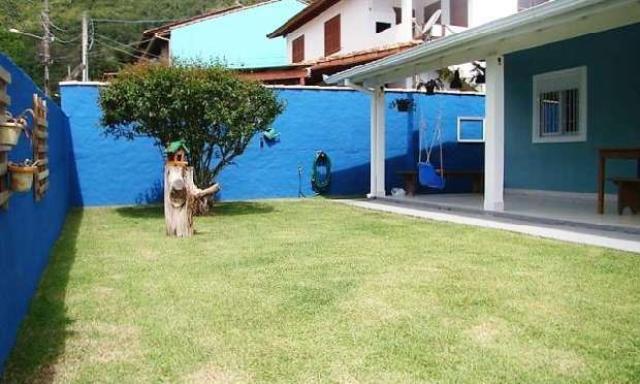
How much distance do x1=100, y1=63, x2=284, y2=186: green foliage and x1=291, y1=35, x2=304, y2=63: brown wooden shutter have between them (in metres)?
14.7

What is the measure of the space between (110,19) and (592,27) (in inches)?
1061

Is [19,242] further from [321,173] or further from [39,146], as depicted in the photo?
[321,173]

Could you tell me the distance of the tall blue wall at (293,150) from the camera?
11.6m

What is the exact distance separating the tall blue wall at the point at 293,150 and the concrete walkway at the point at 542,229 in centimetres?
311

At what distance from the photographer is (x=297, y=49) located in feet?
80.4

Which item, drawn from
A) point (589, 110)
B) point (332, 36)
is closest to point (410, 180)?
point (589, 110)

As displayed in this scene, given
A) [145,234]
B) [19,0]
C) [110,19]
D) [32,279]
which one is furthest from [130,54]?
[32,279]

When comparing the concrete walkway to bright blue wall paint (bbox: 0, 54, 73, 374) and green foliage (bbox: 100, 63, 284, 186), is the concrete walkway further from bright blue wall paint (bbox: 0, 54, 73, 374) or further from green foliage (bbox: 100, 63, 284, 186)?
bright blue wall paint (bbox: 0, 54, 73, 374)

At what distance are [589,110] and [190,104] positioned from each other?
6.83 m

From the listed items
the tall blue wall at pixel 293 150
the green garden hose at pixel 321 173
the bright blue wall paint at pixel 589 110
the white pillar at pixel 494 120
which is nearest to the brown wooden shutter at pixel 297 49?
the tall blue wall at pixel 293 150

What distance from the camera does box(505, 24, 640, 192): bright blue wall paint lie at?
9742mm

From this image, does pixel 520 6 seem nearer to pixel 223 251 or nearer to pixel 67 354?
pixel 223 251

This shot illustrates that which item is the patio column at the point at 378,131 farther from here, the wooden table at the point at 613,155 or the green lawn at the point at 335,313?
the green lawn at the point at 335,313

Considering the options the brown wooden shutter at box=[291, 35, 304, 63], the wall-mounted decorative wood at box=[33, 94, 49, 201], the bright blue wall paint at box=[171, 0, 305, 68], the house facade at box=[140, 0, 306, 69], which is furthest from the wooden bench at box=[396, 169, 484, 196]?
the bright blue wall paint at box=[171, 0, 305, 68]
